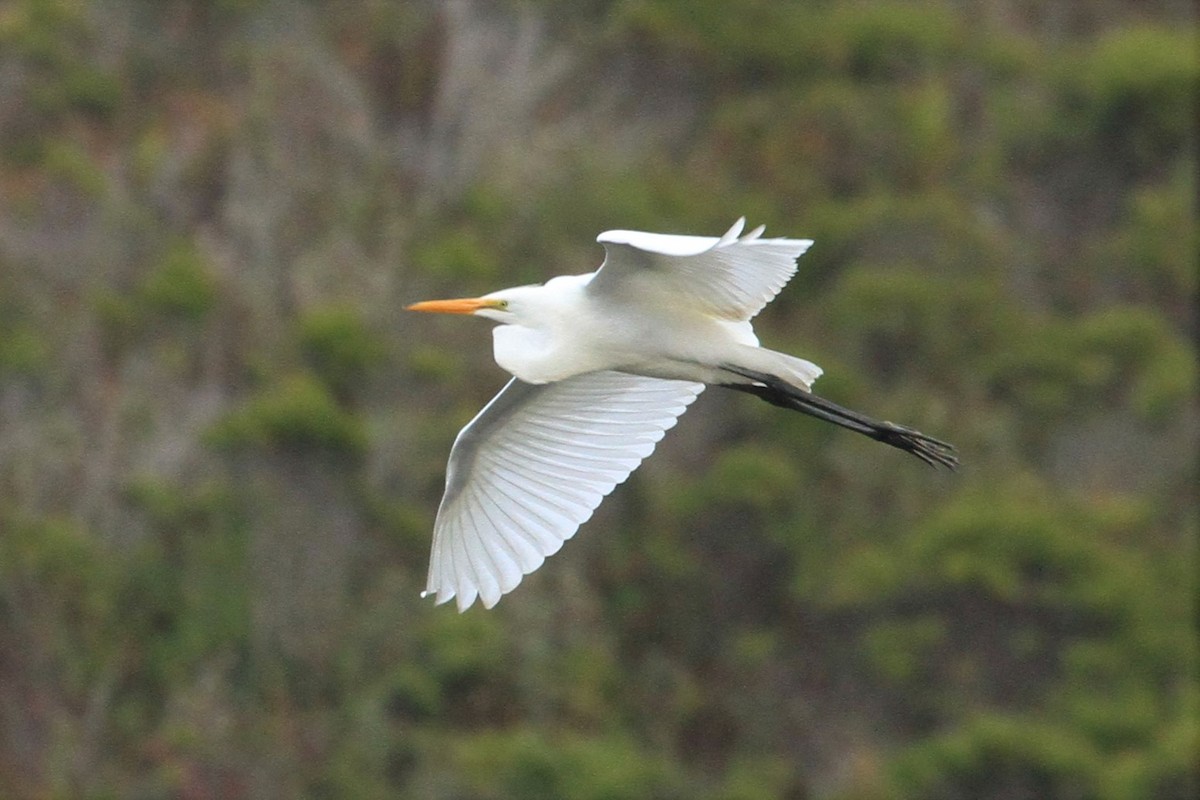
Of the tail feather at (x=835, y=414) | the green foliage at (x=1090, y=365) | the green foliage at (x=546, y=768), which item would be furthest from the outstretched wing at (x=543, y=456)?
the green foliage at (x=1090, y=365)

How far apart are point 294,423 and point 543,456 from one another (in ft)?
22.5

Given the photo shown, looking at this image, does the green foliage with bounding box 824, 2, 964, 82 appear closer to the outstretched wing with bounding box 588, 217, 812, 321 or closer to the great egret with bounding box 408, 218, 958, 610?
the great egret with bounding box 408, 218, 958, 610

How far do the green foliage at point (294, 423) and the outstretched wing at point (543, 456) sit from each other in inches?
265

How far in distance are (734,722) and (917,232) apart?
340 centimetres

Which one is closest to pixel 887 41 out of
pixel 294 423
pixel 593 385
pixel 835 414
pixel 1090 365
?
pixel 1090 365

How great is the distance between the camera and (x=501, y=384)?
45.9 feet

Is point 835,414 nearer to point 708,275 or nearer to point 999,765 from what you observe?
point 708,275

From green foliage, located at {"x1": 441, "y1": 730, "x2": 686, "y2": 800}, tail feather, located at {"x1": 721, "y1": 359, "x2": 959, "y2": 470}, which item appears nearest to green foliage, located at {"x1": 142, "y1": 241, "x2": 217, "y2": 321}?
green foliage, located at {"x1": 441, "y1": 730, "x2": 686, "y2": 800}

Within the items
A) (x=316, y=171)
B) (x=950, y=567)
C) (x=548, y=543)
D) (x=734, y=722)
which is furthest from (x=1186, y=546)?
(x=548, y=543)

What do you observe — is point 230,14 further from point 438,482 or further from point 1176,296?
point 1176,296

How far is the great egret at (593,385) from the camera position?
6742mm

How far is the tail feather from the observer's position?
6961mm

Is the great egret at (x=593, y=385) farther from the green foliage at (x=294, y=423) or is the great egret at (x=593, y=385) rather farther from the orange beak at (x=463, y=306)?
the green foliage at (x=294, y=423)

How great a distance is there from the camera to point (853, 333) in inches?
632
